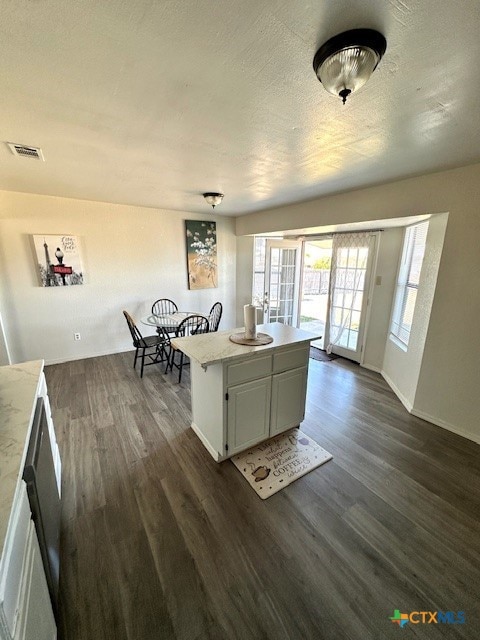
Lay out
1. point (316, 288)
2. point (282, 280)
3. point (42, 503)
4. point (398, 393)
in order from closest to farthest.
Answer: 1. point (42, 503)
2. point (398, 393)
3. point (282, 280)
4. point (316, 288)

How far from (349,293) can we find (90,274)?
4.08 metres

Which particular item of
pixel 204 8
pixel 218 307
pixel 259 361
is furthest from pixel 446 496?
pixel 218 307

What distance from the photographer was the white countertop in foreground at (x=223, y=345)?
188 centimetres

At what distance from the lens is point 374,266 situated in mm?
3777

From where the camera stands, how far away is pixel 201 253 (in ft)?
16.1

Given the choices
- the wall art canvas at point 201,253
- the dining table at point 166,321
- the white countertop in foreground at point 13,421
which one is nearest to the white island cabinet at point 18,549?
the white countertop in foreground at point 13,421

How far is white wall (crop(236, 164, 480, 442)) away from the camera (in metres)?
2.25

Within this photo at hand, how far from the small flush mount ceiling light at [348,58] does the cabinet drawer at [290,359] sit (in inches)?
65.5

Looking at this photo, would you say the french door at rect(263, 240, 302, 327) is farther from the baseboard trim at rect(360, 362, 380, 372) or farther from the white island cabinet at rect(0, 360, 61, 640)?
the white island cabinet at rect(0, 360, 61, 640)

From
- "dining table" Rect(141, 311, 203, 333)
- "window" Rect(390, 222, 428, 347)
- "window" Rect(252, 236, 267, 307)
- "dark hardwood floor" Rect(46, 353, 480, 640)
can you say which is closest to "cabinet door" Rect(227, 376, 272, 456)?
"dark hardwood floor" Rect(46, 353, 480, 640)

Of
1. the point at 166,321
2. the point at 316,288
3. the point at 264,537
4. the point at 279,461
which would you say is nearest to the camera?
the point at 264,537

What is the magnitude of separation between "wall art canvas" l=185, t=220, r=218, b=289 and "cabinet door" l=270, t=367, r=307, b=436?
3.19 meters

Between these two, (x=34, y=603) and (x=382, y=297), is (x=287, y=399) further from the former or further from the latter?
(x=382, y=297)

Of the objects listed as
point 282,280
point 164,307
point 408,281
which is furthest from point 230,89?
point 282,280
